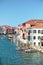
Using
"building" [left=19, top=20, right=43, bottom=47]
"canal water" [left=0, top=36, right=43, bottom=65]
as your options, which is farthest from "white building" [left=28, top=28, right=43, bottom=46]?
"canal water" [left=0, top=36, right=43, bottom=65]

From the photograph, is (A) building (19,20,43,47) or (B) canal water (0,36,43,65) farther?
(A) building (19,20,43,47)

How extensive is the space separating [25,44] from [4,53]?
838 mm

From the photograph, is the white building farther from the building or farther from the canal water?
Answer: the canal water

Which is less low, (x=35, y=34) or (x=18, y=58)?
(x=35, y=34)

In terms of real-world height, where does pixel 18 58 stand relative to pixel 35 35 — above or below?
below

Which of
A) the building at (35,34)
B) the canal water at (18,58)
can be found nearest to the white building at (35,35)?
the building at (35,34)

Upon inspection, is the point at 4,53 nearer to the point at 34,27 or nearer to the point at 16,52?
the point at 16,52

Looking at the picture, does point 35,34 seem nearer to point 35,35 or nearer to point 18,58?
point 35,35

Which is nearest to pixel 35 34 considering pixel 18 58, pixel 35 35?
pixel 35 35

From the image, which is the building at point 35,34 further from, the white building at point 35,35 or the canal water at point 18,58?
the canal water at point 18,58

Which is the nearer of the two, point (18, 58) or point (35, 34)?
point (18, 58)

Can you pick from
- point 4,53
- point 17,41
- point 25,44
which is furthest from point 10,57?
point 17,41

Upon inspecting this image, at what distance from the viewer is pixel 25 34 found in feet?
20.4

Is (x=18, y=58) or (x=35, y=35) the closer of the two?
(x=18, y=58)
